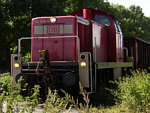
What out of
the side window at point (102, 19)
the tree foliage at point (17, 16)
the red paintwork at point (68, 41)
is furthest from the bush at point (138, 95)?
the tree foliage at point (17, 16)

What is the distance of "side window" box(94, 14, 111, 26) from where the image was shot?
10344mm

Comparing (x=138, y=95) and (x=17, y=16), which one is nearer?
(x=138, y=95)

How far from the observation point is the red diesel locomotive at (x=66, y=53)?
745 cm

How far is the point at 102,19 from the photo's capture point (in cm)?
1055

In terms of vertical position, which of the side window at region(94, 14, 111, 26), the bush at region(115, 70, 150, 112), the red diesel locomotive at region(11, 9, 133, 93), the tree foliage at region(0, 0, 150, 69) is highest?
the tree foliage at region(0, 0, 150, 69)

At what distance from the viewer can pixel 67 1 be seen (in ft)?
98.0

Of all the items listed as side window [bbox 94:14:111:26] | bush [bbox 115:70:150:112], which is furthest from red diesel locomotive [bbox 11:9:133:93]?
bush [bbox 115:70:150:112]

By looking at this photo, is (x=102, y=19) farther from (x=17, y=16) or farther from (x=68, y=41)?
(x=17, y=16)

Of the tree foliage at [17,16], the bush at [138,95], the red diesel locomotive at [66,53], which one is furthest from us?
the tree foliage at [17,16]

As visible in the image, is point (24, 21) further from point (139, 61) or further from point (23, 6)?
point (139, 61)

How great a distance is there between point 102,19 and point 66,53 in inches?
111

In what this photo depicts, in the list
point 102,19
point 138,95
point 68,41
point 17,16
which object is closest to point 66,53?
point 68,41

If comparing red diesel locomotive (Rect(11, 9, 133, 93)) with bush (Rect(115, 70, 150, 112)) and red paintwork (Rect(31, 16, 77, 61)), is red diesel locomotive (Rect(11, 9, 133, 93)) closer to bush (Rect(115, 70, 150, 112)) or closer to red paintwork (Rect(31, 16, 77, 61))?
red paintwork (Rect(31, 16, 77, 61))

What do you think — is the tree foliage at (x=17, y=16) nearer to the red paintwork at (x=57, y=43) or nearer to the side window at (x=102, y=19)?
the side window at (x=102, y=19)
